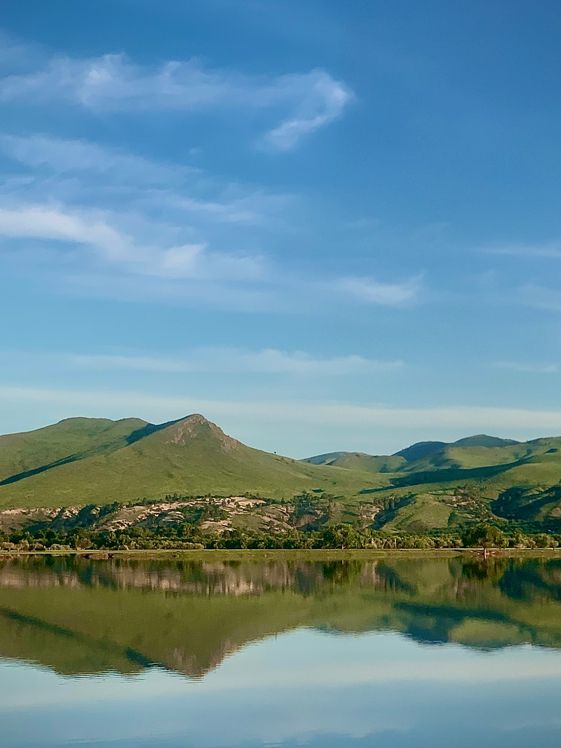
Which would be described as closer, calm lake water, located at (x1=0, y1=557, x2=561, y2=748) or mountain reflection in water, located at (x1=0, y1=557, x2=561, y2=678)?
calm lake water, located at (x1=0, y1=557, x2=561, y2=748)

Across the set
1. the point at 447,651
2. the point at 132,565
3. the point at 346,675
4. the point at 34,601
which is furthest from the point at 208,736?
the point at 132,565

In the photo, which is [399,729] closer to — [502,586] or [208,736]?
[208,736]

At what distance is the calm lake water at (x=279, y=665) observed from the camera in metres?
45.2

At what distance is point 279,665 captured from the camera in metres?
63.7

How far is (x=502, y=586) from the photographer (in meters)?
125

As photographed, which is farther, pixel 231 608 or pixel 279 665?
pixel 231 608

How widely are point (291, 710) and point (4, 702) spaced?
16.6 meters

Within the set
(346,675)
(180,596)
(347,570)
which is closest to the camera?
(346,675)

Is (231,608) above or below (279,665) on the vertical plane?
below

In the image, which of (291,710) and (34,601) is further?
(34,601)

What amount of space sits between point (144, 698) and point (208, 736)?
892 cm

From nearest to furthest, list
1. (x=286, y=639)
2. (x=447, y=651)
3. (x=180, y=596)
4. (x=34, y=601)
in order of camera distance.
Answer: (x=447, y=651), (x=286, y=639), (x=34, y=601), (x=180, y=596)

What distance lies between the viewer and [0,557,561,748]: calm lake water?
45188mm

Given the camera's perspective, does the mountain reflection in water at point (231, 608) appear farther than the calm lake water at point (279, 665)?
Yes
